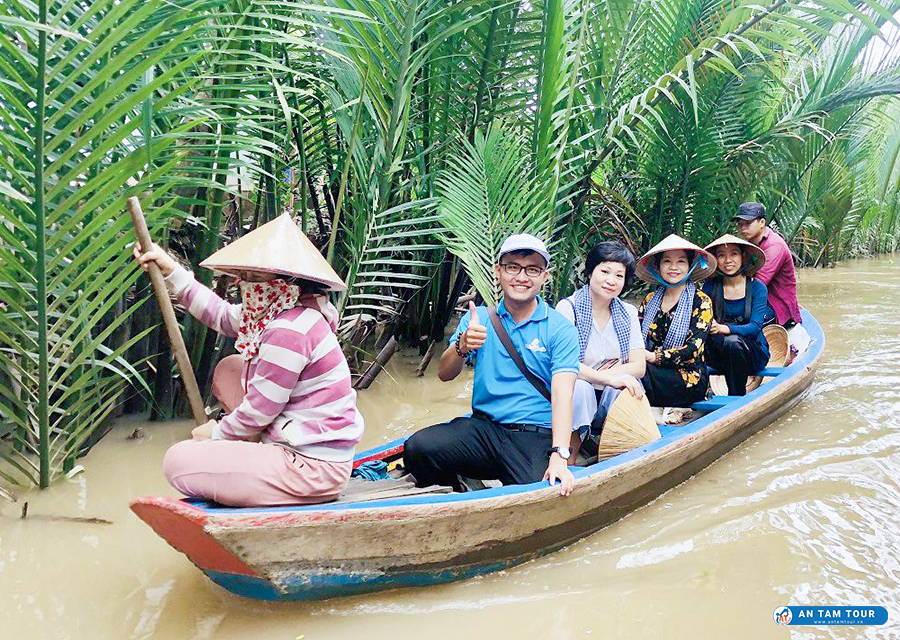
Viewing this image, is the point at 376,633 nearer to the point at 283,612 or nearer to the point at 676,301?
the point at 283,612

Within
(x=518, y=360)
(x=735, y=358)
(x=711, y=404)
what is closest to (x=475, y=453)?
(x=518, y=360)

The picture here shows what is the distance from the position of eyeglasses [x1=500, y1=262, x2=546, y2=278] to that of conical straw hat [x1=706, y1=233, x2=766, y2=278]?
1.86 meters

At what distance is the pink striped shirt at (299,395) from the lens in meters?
1.97

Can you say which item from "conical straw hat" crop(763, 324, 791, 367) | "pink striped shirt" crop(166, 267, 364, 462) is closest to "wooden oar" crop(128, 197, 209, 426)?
"pink striped shirt" crop(166, 267, 364, 462)

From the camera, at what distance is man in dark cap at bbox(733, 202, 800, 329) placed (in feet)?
14.8

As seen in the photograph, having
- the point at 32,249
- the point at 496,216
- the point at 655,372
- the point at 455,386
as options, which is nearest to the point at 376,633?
the point at 32,249

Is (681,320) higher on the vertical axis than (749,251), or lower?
A: lower

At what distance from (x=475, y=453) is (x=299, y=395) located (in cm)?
90

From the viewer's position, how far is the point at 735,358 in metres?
4.13

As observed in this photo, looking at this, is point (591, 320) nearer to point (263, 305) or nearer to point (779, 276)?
point (263, 305)

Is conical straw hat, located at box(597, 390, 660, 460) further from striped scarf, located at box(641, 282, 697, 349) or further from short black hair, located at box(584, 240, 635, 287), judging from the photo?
striped scarf, located at box(641, 282, 697, 349)

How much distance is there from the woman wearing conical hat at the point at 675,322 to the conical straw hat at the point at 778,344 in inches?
59.5

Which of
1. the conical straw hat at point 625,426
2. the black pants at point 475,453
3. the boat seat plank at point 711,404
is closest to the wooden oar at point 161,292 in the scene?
the black pants at point 475,453

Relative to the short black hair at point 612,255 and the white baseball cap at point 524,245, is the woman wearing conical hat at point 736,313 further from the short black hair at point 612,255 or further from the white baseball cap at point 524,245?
the white baseball cap at point 524,245
